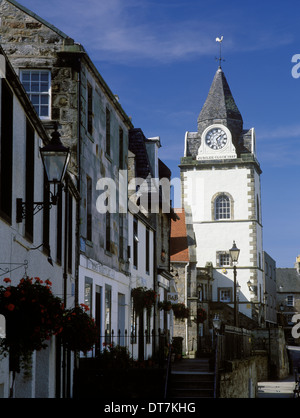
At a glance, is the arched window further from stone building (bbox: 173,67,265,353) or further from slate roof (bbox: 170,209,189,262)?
slate roof (bbox: 170,209,189,262)

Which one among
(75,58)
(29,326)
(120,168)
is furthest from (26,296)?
(120,168)

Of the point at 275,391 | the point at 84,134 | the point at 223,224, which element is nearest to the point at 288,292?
the point at 223,224

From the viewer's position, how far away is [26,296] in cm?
1064

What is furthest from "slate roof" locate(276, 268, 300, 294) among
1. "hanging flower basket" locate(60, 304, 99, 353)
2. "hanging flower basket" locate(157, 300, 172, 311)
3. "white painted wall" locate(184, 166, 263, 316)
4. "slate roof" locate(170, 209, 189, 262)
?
"hanging flower basket" locate(60, 304, 99, 353)

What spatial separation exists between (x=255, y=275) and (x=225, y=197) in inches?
344

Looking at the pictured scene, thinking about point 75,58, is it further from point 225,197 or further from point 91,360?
point 225,197

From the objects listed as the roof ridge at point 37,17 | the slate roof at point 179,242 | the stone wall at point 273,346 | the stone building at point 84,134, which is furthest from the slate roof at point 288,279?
the roof ridge at point 37,17

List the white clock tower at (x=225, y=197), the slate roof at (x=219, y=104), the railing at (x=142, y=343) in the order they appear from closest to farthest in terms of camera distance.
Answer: the railing at (x=142, y=343), the white clock tower at (x=225, y=197), the slate roof at (x=219, y=104)

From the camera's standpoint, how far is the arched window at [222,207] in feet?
268

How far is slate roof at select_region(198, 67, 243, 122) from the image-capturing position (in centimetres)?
8588

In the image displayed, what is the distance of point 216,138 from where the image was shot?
276ft

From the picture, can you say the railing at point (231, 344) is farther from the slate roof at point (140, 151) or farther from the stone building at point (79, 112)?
the slate roof at point (140, 151)

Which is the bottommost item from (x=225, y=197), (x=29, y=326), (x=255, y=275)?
(x=29, y=326)

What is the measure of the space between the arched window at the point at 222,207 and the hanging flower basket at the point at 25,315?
71313 millimetres
